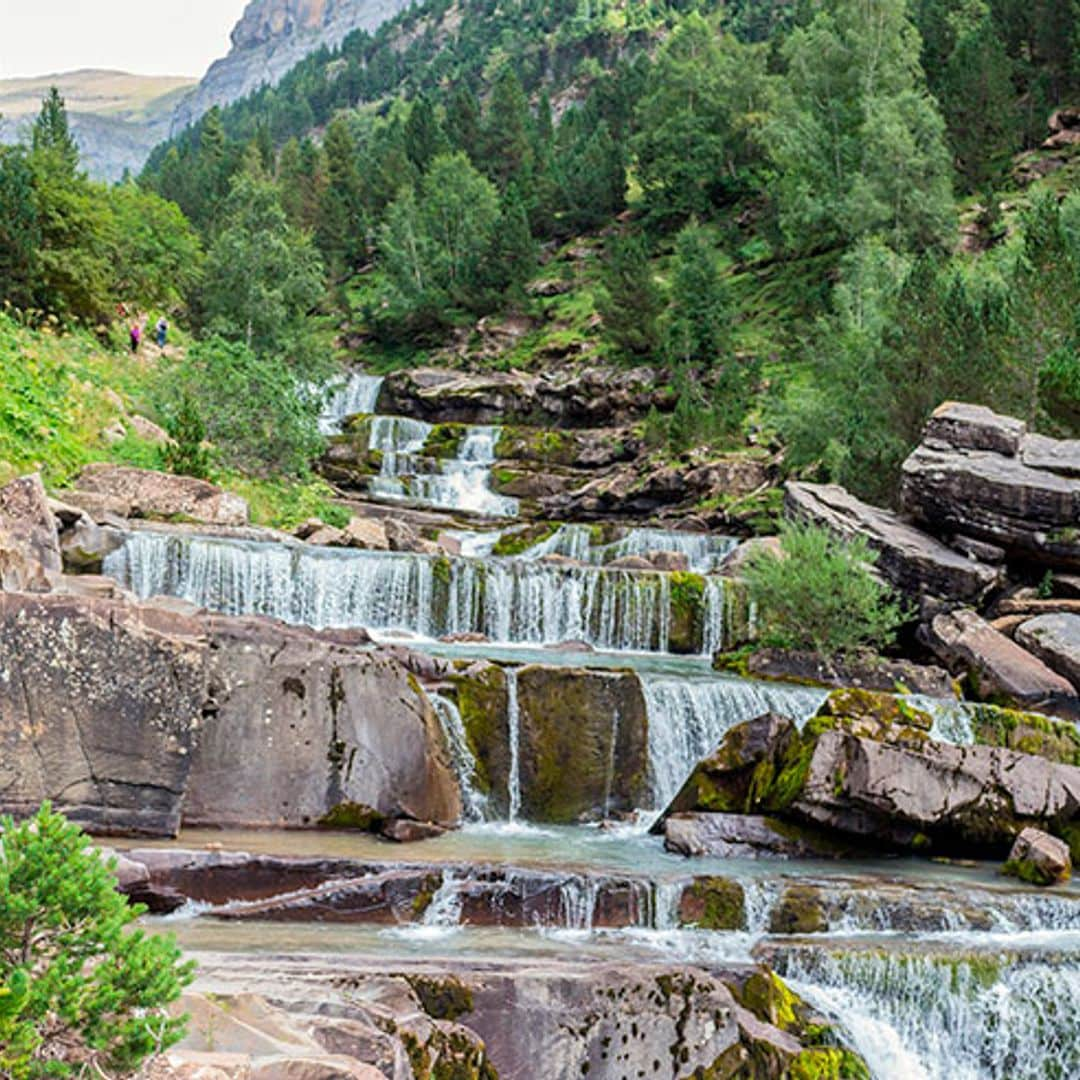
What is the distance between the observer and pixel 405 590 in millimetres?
21922

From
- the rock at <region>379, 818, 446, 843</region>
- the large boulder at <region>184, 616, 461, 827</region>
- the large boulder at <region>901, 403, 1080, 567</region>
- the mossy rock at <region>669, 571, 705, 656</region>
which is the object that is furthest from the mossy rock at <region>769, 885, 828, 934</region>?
the large boulder at <region>901, 403, 1080, 567</region>

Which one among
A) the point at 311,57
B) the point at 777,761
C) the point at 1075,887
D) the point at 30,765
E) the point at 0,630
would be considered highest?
the point at 311,57

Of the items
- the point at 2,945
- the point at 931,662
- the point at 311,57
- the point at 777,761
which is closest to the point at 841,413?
the point at 931,662

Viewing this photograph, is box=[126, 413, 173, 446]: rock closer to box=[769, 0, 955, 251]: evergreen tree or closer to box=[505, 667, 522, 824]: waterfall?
box=[505, 667, 522, 824]: waterfall

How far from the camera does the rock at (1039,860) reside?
514 inches

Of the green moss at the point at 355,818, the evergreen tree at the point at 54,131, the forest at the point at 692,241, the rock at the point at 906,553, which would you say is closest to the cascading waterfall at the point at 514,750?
the green moss at the point at 355,818

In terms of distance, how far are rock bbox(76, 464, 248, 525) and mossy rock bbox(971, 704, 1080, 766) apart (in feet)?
53.5

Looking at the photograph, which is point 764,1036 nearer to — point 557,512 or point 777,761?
point 777,761

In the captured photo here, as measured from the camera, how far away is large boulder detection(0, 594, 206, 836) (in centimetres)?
1106

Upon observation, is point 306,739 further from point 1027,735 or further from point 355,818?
point 1027,735

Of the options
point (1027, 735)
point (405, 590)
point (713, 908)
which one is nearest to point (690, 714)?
point (1027, 735)

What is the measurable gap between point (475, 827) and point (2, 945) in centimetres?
967

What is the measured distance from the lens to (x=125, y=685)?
1167 centimetres

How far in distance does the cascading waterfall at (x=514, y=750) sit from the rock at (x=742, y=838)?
2312mm
